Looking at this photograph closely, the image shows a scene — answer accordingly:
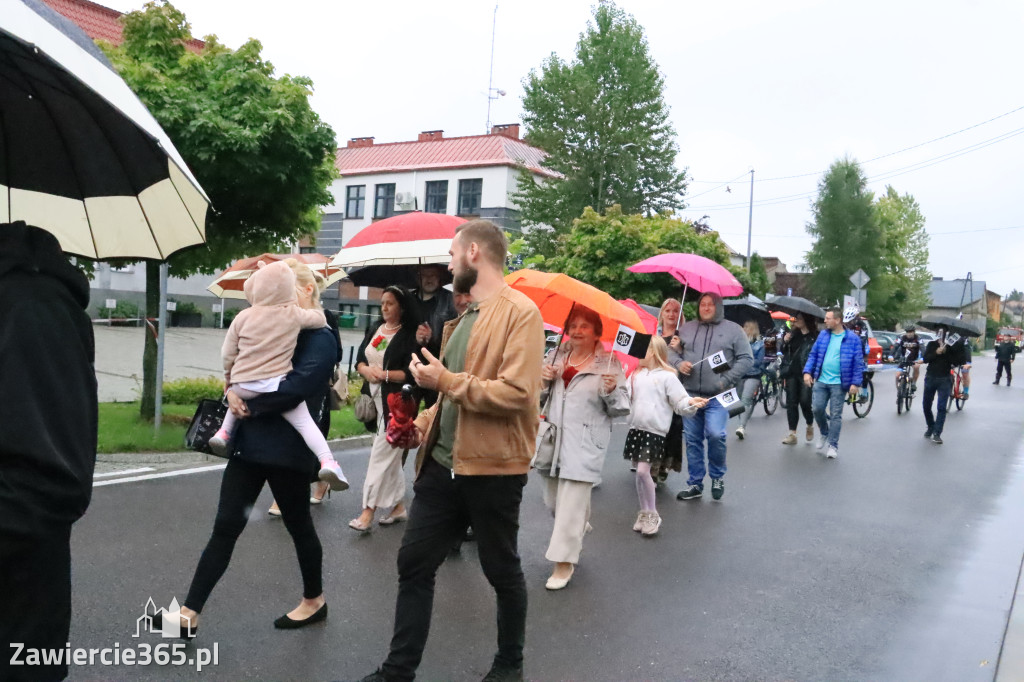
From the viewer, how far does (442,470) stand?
374cm

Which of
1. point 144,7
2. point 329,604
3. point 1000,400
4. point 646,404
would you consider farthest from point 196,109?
point 1000,400

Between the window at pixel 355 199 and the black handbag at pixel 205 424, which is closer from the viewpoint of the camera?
the black handbag at pixel 205 424

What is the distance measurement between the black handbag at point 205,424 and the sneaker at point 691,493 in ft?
16.5

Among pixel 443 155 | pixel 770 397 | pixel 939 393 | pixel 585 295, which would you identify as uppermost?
pixel 443 155

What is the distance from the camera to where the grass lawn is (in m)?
8.86

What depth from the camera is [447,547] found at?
3732 mm

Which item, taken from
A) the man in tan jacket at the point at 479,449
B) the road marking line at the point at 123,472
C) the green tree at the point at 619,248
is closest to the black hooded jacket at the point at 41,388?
the man in tan jacket at the point at 479,449

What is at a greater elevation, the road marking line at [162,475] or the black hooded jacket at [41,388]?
the black hooded jacket at [41,388]

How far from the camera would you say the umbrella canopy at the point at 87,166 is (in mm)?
2132

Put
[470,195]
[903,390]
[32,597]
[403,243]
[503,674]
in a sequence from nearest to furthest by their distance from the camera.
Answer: [32,597], [503,674], [403,243], [903,390], [470,195]

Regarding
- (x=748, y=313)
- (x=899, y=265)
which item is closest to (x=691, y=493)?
(x=748, y=313)

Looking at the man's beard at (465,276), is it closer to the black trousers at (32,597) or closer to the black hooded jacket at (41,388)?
the black hooded jacket at (41,388)

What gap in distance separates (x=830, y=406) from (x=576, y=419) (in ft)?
23.7

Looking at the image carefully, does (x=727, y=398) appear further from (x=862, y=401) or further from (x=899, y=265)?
(x=899, y=265)
